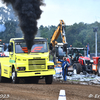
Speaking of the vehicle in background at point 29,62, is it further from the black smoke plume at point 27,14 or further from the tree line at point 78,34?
the tree line at point 78,34

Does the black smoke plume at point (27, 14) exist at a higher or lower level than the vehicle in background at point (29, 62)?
higher

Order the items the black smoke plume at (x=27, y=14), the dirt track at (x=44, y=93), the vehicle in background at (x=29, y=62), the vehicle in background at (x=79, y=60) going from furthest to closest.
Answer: the vehicle in background at (x=79, y=60), the black smoke plume at (x=27, y=14), the vehicle in background at (x=29, y=62), the dirt track at (x=44, y=93)

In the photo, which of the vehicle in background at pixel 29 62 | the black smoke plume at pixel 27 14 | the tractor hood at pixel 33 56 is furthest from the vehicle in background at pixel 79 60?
the tractor hood at pixel 33 56

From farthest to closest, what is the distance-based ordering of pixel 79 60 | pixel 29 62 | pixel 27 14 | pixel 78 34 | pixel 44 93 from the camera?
pixel 78 34, pixel 79 60, pixel 27 14, pixel 29 62, pixel 44 93

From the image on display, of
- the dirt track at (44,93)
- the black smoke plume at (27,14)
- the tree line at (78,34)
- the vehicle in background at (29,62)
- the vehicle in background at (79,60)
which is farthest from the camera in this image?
the tree line at (78,34)

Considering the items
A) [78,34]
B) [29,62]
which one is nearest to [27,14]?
[29,62]

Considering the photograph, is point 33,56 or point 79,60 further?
point 79,60

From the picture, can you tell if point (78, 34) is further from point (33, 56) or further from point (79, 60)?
point (33, 56)

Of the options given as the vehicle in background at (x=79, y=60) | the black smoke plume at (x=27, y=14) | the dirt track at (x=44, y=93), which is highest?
the black smoke plume at (x=27, y=14)

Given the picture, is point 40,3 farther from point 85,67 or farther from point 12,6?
point 85,67

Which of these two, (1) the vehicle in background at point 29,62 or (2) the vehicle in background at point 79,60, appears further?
(2) the vehicle in background at point 79,60

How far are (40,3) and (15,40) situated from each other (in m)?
2.83

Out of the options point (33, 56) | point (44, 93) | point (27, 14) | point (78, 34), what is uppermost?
point (78, 34)

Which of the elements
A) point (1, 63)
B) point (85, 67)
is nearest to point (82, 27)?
point (85, 67)
